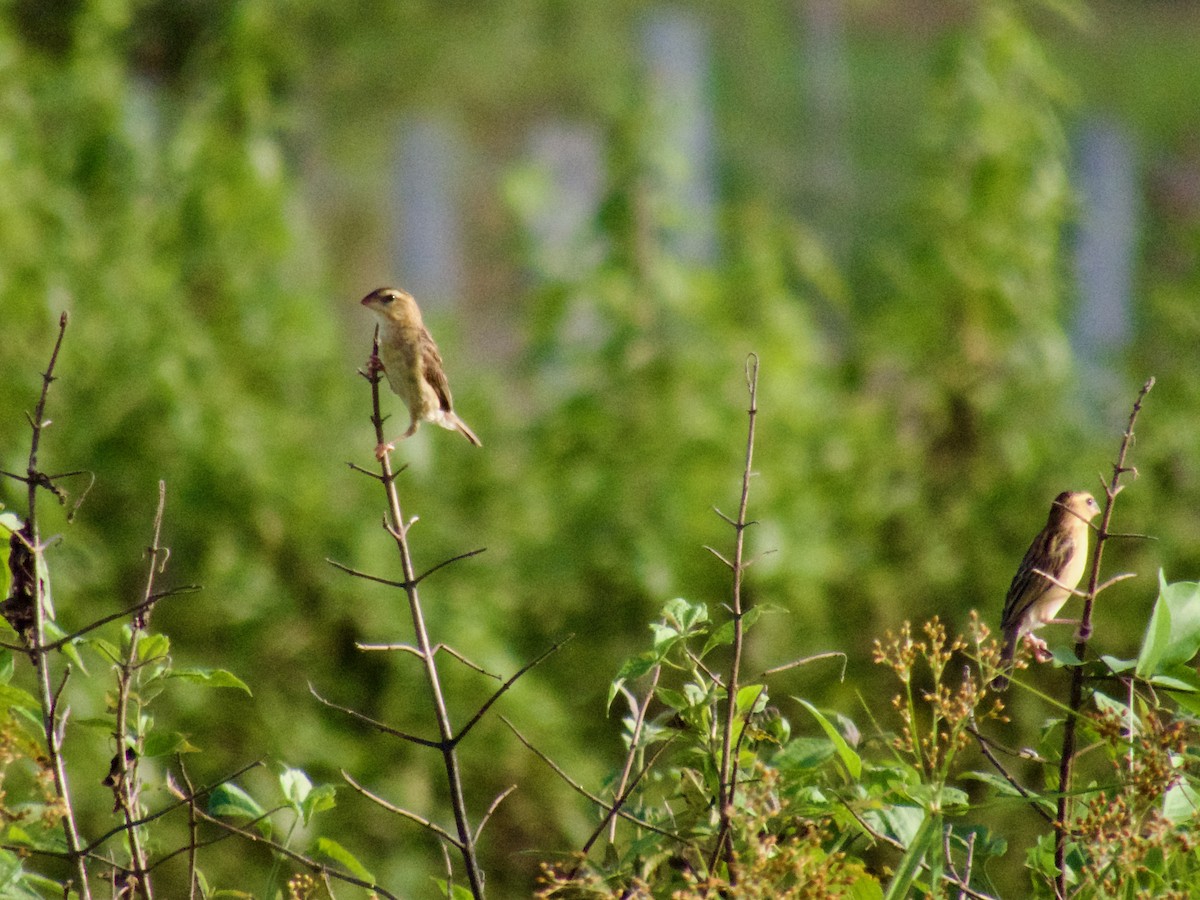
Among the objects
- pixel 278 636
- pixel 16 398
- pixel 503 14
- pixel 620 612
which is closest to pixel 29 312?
pixel 16 398

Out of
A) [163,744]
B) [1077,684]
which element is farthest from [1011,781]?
[163,744]

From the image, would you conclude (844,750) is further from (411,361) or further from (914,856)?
(411,361)

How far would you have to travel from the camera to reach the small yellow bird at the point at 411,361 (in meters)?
2.63

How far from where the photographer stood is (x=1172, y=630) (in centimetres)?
130

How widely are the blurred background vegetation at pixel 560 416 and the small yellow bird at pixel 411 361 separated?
1.20m

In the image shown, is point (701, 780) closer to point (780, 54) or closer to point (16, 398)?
point (16, 398)

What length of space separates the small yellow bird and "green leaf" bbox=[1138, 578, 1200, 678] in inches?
57.0

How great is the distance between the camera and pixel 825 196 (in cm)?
839

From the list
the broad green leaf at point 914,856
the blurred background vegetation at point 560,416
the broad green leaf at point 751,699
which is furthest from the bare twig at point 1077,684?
the blurred background vegetation at point 560,416

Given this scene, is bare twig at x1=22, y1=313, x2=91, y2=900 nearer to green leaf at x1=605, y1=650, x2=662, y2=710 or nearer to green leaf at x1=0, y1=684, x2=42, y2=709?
green leaf at x1=0, y1=684, x2=42, y2=709

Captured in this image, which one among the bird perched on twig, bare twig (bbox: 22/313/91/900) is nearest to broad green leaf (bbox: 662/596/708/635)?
bare twig (bbox: 22/313/91/900)

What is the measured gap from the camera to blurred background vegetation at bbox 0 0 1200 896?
13.0 ft

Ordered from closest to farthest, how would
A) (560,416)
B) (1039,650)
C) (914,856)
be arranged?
(914,856) → (1039,650) → (560,416)

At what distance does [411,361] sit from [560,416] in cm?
171
